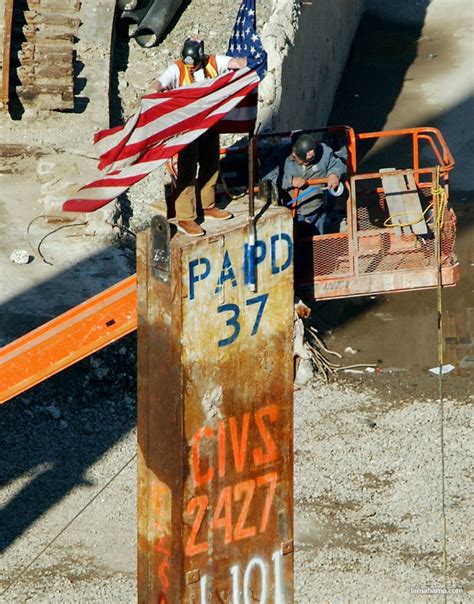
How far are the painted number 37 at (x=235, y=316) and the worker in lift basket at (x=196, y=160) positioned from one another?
18.2 inches

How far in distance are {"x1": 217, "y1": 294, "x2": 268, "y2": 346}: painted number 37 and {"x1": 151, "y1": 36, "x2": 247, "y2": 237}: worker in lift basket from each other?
46 cm

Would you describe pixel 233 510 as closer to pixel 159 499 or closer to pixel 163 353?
pixel 159 499

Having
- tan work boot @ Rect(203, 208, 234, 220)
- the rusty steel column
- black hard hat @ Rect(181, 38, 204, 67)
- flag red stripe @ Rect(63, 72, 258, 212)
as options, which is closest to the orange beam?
flag red stripe @ Rect(63, 72, 258, 212)

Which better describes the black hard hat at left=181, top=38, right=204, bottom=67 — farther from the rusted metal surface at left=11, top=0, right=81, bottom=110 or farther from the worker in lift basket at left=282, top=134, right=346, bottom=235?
the rusted metal surface at left=11, top=0, right=81, bottom=110

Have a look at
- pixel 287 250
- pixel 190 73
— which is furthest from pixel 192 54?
pixel 287 250

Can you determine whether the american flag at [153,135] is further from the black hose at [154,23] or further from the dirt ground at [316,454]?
the black hose at [154,23]

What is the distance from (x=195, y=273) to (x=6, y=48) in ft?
46.1

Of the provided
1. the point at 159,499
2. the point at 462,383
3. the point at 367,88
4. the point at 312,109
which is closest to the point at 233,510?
the point at 159,499

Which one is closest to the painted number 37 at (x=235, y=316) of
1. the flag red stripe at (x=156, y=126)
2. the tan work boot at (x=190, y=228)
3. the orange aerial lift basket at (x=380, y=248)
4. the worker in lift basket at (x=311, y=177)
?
the tan work boot at (x=190, y=228)

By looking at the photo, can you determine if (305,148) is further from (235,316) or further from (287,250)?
(235,316)

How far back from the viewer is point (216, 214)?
877cm

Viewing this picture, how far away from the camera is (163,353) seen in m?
8.13

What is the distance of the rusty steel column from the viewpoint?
8.00 metres

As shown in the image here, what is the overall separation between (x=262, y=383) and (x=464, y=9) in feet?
79.6
